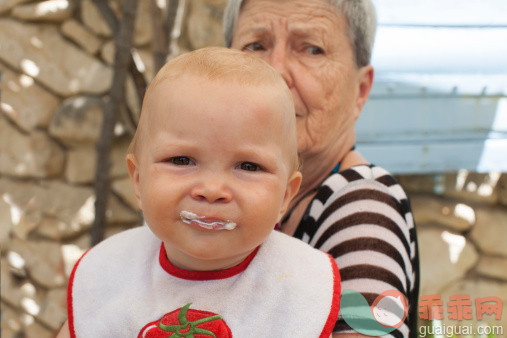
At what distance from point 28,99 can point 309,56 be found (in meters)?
3.45

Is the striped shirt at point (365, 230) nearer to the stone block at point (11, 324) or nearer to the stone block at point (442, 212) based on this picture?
the stone block at point (442, 212)

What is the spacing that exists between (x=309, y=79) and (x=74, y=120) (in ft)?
10.2

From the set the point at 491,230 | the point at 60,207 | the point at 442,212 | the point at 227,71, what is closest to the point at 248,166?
the point at 227,71

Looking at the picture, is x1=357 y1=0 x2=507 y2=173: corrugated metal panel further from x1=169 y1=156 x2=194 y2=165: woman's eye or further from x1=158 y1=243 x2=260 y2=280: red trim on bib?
x1=169 y1=156 x2=194 y2=165: woman's eye

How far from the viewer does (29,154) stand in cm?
436

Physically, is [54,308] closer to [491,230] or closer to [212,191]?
[491,230]

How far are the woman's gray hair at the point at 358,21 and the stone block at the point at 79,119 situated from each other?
2.65 metres

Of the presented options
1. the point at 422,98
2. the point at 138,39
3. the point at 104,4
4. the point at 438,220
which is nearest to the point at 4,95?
the point at 138,39

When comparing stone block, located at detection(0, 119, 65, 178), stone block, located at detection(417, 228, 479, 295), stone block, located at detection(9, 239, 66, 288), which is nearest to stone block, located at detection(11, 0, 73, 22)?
stone block, located at detection(0, 119, 65, 178)

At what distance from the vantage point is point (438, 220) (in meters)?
3.77

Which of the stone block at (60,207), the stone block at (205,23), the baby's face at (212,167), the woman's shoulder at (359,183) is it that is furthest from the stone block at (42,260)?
the baby's face at (212,167)

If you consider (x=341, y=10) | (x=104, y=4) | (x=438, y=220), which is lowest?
(x=438, y=220)

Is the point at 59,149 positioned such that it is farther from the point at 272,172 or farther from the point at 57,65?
the point at 272,172

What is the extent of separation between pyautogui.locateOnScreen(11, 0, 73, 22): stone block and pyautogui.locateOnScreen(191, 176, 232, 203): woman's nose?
3.70 metres
